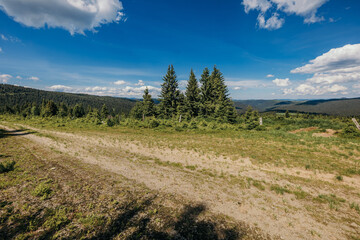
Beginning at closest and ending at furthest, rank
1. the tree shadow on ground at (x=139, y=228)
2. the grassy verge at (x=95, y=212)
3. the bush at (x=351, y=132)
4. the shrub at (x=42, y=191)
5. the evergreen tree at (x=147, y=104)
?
the tree shadow on ground at (x=139, y=228), the grassy verge at (x=95, y=212), the shrub at (x=42, y=191), the bush at (x=351, y=132), the evergreen tree at (x=147, y=104)

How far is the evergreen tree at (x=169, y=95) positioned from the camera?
116 ft

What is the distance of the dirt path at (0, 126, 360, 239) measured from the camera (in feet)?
15.4

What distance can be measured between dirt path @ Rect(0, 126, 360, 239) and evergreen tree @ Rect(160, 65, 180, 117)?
24.3 metres

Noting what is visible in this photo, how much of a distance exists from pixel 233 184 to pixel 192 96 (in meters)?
29.9

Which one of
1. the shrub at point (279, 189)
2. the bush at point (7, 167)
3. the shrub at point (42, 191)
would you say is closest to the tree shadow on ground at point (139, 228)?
the shrub at point (42, 191)

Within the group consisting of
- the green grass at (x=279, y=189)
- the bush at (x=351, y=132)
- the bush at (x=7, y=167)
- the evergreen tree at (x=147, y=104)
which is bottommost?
the green grass at (x=279, y=189)

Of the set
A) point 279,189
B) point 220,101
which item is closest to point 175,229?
point 279,189

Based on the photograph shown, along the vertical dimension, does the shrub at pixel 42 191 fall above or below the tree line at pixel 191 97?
below

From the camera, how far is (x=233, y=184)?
23.8 feet

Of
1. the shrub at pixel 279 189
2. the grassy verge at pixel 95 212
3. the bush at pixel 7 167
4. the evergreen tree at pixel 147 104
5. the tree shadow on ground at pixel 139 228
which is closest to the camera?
the tree shadow on ground at pixel 139 228

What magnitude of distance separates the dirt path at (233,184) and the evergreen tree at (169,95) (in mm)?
24263

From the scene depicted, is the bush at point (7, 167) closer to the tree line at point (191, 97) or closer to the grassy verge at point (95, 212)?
the grassy verge at point (95, 212)

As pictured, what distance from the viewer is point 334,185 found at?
738 cm

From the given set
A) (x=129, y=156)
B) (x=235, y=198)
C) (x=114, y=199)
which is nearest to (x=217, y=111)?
(x=129, y=156)
